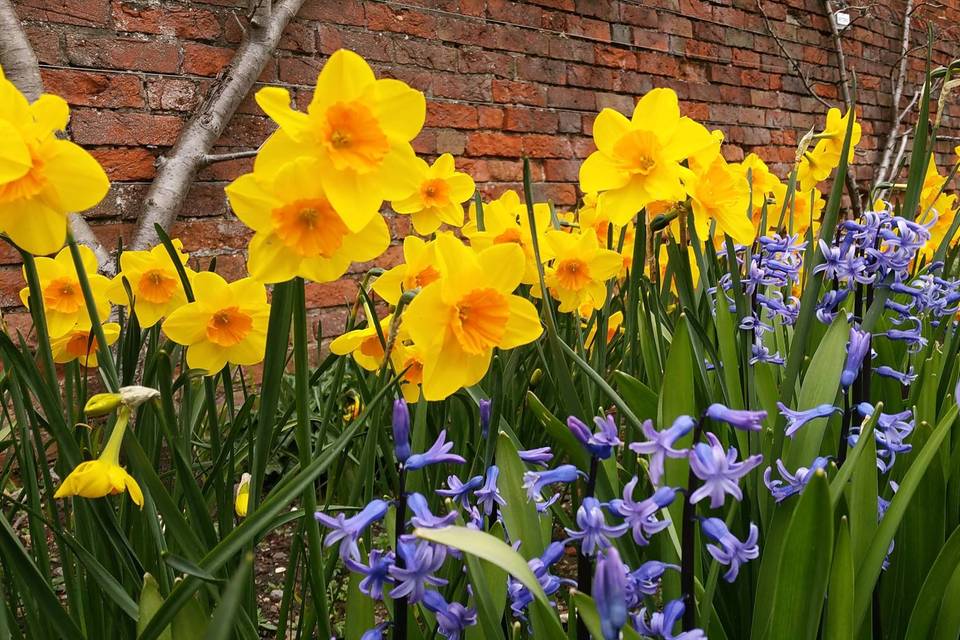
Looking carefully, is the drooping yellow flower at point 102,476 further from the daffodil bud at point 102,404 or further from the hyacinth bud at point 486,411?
the hyacinth bud at point 486,411

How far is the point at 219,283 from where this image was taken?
0.78 metres

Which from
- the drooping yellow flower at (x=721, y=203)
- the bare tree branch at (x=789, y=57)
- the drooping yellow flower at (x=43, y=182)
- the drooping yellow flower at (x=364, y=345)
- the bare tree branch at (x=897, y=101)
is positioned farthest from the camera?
the bare tree branch at (x=897, y=101)

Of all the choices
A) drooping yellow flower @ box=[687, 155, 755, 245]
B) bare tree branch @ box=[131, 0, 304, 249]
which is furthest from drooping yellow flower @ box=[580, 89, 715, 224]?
bare tree branch @ box=[131, 0, 304, 249]

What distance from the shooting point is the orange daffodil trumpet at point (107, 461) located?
0.56 metres

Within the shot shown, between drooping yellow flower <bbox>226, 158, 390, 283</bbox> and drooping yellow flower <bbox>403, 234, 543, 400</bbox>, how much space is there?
0.23ft

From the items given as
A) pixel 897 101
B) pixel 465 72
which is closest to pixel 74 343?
pixel 465 72

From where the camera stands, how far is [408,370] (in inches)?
31.5

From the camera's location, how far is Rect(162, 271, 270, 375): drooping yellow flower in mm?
771

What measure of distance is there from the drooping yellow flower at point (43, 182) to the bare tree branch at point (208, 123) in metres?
1.65

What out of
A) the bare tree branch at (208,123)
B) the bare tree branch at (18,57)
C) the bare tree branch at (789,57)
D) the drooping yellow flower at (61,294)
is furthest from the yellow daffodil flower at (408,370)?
the bare tree branch at (789,57)

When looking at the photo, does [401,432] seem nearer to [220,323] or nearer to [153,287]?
[220,323]

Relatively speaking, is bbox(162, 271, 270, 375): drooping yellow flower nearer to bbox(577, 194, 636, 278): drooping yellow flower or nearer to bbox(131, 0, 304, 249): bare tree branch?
bbox(577, 194, 636, 278): drooping yellow flower

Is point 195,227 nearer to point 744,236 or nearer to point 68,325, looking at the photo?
point 68,325

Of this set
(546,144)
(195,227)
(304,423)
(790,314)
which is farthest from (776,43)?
(304,423)
